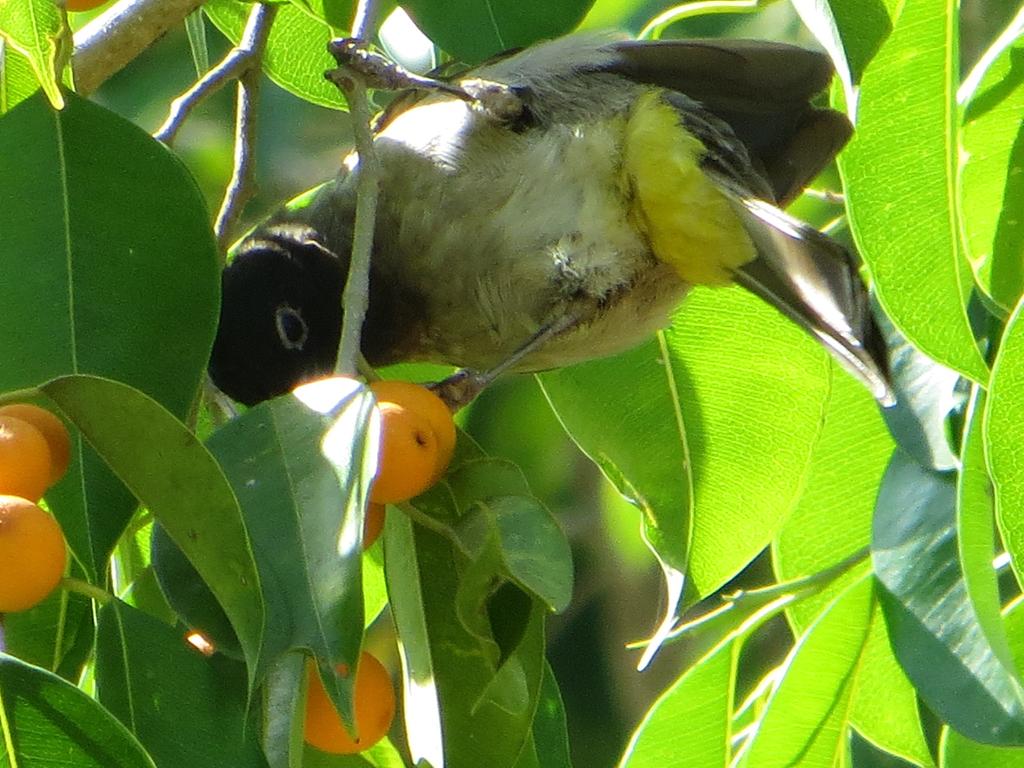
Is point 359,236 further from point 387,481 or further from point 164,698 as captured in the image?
point 164,698

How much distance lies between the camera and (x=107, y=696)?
143 cm

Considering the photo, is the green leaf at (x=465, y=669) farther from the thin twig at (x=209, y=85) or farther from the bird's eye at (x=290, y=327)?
the bird's eye at (x=290, y=327)

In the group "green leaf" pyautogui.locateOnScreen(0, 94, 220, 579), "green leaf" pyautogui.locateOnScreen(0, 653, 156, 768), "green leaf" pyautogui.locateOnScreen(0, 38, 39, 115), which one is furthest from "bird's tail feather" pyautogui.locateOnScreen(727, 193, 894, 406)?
"green leaf" pyautogui.locateOnScreen(0, 38, 39, 115)

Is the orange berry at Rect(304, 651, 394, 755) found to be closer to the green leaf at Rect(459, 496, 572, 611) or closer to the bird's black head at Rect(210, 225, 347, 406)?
the green leaf at Rect(459, 496, 572, 611)

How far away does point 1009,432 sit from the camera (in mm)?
1479

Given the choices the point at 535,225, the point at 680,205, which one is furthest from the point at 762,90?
the point at 535,225

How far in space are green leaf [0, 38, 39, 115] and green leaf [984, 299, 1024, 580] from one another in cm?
117

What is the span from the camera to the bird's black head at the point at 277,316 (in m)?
2.32

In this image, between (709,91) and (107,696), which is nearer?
A: (107,696)

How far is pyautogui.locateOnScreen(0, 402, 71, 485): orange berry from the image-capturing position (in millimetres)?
1293

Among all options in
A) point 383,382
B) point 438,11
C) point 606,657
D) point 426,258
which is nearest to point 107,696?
point 383,382

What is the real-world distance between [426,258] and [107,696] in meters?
1.05

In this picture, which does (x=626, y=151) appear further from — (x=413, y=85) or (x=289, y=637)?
(x=289, y=637)

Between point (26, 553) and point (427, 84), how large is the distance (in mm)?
1355
